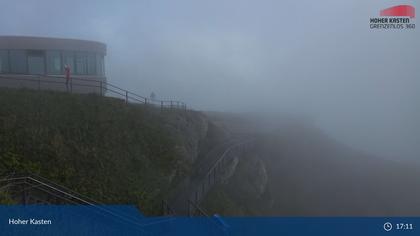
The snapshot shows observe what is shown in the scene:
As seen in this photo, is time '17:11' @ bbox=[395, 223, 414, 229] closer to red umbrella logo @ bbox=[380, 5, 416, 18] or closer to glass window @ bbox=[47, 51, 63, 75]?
red umbrella logo @ bbox=[380, 5, 416, 18]

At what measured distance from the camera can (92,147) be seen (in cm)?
1702

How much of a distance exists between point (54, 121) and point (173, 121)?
23.4 ft

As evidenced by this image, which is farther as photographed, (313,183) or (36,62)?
(313,183)

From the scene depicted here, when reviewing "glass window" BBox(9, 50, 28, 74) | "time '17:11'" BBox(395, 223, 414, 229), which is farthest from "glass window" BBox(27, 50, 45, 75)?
"time '17:11'" BBox(395, 223, 414, 229)

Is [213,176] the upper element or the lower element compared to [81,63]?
lower

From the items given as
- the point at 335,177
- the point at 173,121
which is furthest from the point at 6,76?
the point at 335,177

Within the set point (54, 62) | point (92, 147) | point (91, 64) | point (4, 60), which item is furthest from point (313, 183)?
point (4, 60)

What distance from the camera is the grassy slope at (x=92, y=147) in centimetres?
1570

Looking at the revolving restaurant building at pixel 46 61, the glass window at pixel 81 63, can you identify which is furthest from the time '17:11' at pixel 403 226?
the glass window at pixel 81 63

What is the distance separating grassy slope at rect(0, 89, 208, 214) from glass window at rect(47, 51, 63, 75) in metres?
5.08

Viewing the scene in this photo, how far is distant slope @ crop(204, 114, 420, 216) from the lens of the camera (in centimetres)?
2438

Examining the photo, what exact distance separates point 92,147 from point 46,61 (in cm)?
930

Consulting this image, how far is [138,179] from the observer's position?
55.8ft

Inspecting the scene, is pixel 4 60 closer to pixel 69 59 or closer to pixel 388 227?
pixel 69 59
